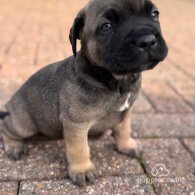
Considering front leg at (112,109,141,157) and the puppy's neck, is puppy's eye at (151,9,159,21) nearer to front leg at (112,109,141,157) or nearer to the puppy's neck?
the puppy's neck

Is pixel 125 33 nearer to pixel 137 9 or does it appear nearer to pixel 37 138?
pixel 137 9

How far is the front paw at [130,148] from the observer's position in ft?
11.1

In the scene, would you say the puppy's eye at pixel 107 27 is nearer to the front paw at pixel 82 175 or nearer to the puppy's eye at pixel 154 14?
the puppy's eye at pixel 154 14

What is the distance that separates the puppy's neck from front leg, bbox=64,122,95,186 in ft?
1.25

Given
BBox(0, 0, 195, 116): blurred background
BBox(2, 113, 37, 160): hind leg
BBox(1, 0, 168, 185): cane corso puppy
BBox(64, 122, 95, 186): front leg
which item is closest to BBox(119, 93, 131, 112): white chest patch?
BBox(1, 0, 168, 185): cane corso puppy

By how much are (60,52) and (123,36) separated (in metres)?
4.18

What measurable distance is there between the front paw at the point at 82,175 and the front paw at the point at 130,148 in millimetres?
499

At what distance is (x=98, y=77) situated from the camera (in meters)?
2.79

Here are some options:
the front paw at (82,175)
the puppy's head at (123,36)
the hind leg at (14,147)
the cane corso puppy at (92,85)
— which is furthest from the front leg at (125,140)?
the hind leg at (14,147)

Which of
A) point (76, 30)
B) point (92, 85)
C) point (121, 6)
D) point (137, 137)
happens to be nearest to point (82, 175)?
point (92, 85)

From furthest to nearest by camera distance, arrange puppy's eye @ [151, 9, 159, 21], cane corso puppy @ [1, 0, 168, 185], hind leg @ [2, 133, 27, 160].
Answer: hind leg @ [2, 133, 27, 160], puppy's eye @ [151, 9, 159, 21], cane corso puppy @ [1, 0, 168, 185]

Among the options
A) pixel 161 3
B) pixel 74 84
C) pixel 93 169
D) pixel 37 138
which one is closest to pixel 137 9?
pixel 74 84

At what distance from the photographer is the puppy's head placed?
2.40 metres

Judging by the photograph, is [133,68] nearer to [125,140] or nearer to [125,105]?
[125,105]
